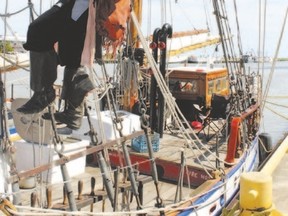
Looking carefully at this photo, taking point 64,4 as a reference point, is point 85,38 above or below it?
below

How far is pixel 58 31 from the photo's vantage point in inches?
131

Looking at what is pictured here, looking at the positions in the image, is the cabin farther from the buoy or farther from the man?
the buoy

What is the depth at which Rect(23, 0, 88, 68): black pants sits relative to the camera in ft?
10.7

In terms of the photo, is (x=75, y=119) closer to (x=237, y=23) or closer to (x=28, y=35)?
(x=28, y=35)

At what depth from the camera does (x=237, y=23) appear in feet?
33.7

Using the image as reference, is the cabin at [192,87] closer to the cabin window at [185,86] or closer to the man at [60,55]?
the cabin window at [185,86]

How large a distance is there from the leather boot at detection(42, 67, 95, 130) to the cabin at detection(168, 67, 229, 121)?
281 inches

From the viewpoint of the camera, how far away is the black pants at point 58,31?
3273 millimetres

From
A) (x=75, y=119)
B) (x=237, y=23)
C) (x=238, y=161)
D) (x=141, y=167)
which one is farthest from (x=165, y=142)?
(x=75, y=119)

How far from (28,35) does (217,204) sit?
4480 mm

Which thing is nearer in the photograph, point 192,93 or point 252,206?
point 252,206

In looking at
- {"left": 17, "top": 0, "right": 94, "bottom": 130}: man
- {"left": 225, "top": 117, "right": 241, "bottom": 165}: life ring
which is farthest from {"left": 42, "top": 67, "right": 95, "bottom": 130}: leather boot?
{"left": 225, "top": 117, "right": 241, "bottom": 165}: life ring

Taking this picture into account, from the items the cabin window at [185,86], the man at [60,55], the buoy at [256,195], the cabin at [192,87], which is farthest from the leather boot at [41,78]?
the cabin window at [185,86]

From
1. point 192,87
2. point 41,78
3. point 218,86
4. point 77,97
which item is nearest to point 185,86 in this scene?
point 192,87
